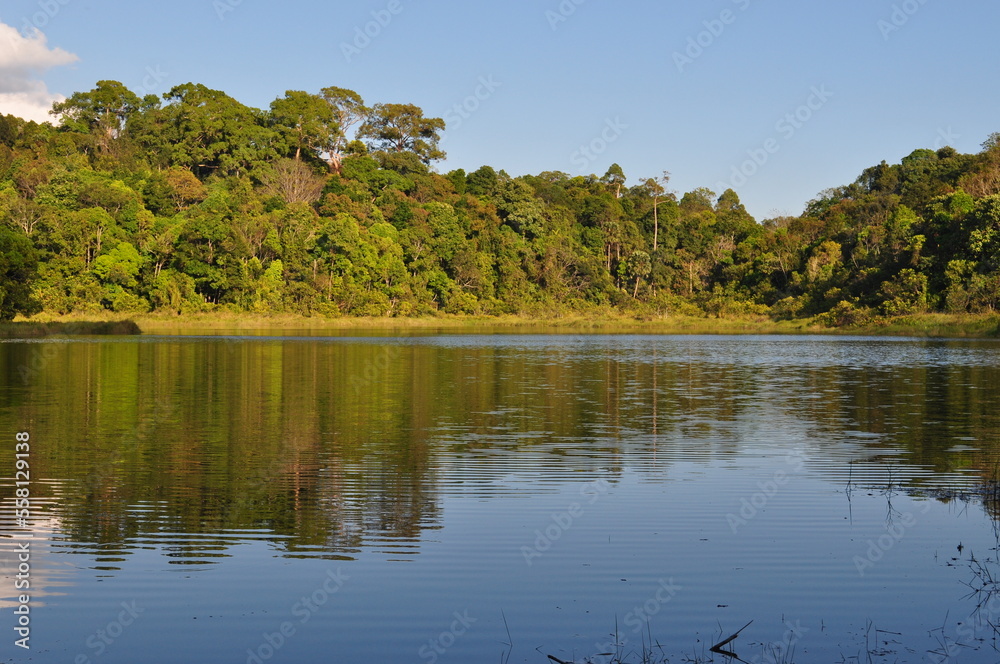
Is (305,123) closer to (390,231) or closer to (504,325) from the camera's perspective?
(390,231)

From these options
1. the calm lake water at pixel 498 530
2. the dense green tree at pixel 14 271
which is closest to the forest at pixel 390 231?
the dense green tree at pixel 14 271

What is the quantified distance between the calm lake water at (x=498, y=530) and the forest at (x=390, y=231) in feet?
136

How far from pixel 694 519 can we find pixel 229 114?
3600 inches

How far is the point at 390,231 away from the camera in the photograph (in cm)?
8175

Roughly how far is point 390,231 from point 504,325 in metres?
13.1

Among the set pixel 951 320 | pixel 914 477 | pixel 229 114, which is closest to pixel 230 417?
pixel 914 477

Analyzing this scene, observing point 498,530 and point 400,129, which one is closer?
point 498,530

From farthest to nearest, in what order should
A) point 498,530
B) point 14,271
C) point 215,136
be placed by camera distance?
point 215,136 < point 14,271 < point 498,530

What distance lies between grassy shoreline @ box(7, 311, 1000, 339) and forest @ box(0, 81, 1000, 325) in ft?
3.87

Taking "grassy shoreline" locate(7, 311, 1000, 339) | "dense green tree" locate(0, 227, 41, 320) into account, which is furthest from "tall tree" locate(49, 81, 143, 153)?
"dense green tree" locate(0, 227, 41, 320)

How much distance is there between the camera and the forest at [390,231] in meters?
67.8

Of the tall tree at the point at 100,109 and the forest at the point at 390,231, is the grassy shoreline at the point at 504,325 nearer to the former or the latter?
the forest at the point at 390,231

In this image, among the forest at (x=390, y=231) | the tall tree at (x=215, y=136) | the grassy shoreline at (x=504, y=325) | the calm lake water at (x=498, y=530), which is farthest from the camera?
the tall tree at (x=215, y=136)

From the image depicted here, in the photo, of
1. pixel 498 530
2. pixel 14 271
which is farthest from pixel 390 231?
pixel 498 530
